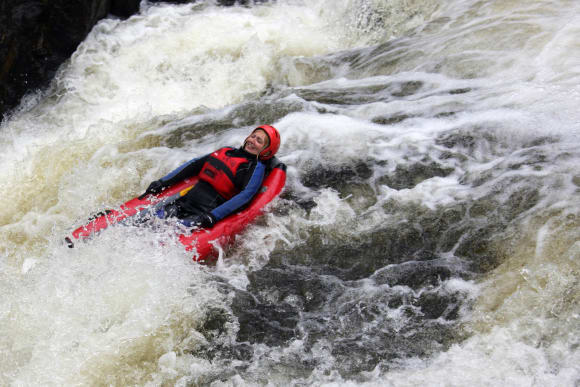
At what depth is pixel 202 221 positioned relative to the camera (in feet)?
13.4

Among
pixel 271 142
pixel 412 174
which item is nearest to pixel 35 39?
pixel 271 142

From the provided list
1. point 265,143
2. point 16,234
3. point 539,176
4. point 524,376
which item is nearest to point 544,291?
point 524,376

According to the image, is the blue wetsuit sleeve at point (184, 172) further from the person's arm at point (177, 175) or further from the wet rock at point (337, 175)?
the wet rock at point (337, 175)

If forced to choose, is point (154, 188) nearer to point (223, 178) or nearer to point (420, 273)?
point (223, 178)

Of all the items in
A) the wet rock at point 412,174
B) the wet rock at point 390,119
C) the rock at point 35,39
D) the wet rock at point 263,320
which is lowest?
the wet rock at point 412,174

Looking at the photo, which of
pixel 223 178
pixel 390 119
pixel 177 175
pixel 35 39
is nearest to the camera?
pixel 223 178

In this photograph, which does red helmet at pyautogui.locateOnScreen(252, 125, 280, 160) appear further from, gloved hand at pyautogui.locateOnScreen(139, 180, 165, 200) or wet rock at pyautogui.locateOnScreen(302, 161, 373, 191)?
gloved hand at pyautogui.locateOnScreen(139, 180, 165, 200)

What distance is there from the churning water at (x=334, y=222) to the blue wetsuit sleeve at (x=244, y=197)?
249 millimetres

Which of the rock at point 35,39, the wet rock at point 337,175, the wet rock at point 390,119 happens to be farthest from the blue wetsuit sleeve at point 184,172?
the rock at point 35,39

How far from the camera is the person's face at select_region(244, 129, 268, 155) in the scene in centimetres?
459

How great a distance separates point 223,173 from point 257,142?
403mm

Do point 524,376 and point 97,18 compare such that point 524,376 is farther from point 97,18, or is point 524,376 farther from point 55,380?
point 97,18

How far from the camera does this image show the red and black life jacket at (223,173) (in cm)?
454

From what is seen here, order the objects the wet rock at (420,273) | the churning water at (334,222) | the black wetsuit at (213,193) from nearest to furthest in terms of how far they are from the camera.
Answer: the churning water at (334,222) < the wet rock at (420,273) < the black wetsuit at (213,193)
